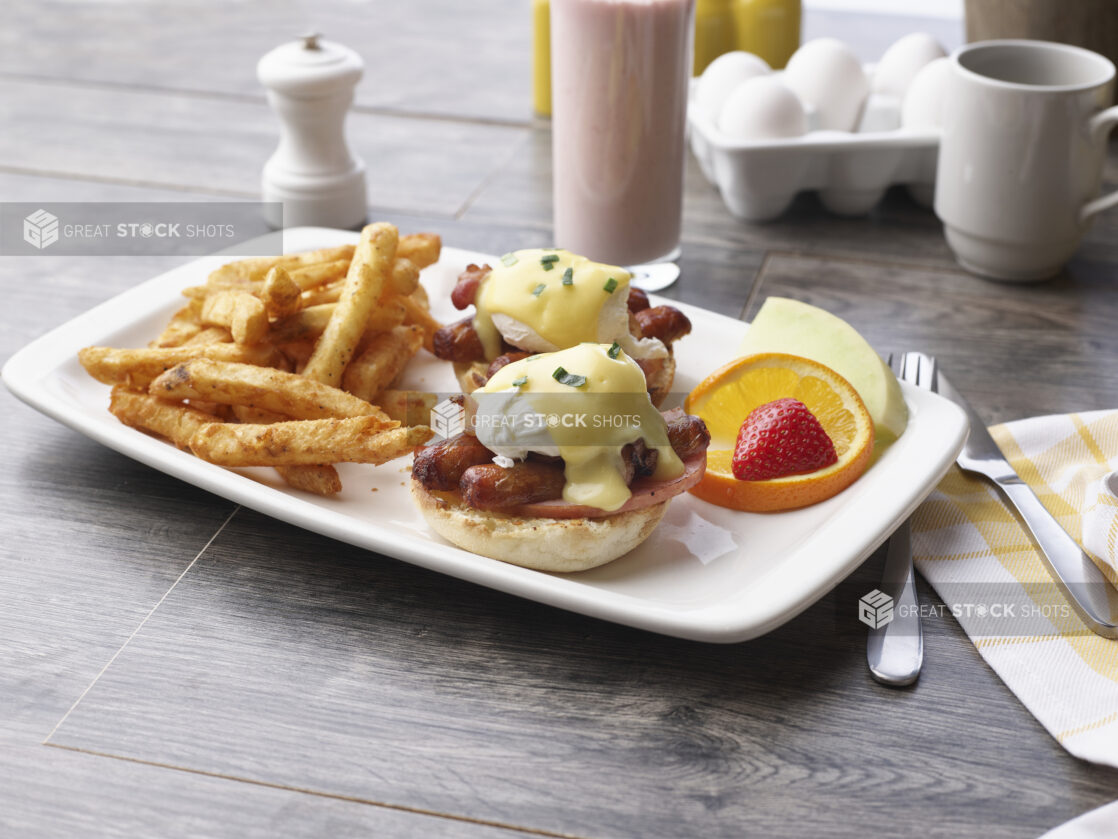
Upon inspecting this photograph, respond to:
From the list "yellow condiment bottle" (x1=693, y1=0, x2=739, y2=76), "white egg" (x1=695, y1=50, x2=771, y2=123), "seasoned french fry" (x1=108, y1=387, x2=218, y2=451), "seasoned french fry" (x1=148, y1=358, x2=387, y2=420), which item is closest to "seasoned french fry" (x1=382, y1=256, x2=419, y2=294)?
"seasoned french fry" (x1=148, y1=358, x2=387, y2=420)

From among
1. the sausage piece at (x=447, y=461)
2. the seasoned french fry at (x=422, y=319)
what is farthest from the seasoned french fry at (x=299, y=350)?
the sausage piece at (x=447, y=461)

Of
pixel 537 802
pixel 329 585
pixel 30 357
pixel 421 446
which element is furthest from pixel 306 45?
pixel 537 802

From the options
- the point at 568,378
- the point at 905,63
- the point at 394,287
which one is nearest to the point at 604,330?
the point at 568,378

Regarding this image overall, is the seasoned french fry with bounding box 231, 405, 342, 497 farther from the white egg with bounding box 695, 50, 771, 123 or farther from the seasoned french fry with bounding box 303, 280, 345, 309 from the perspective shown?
the white egg with bounding box 695, 50, 771, 123

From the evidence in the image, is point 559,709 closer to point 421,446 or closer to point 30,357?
point 421,446

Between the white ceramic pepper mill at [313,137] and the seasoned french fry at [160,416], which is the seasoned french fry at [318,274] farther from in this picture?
the white ceramic pepper mill at [313,137]

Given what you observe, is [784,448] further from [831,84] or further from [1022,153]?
[831,84]
